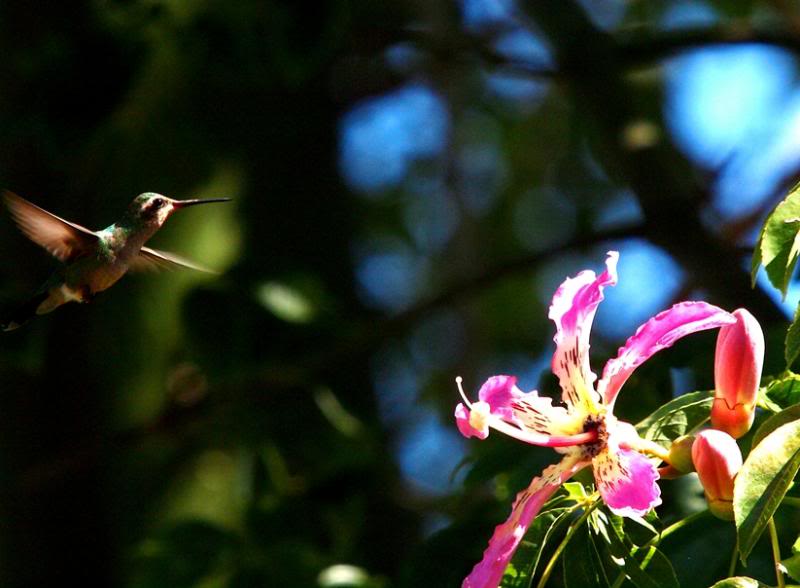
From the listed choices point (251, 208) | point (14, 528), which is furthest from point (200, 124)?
point (14, 528)

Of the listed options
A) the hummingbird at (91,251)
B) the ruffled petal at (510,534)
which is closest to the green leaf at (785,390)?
the ruffled petal at (510,534)

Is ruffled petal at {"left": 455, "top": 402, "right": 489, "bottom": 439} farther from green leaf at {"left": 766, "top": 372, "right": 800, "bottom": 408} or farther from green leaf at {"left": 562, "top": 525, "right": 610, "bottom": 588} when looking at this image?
green leaf at {"left": 766, "top": 372, "right": 800, "bottom": 408}

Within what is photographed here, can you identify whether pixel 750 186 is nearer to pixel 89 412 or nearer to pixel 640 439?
pixel 89 412

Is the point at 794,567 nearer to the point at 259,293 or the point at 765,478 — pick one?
the point at 765,478

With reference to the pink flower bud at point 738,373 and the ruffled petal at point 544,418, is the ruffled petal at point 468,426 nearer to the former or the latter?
the ruffled petal at point 544,418

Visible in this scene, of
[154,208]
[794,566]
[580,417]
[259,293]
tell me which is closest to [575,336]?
[580,417]

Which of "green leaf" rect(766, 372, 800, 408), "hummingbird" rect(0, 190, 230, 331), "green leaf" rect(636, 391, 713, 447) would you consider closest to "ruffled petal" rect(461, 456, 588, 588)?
"green leaf" rect(636, 391, 713, 447)
